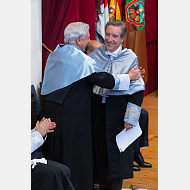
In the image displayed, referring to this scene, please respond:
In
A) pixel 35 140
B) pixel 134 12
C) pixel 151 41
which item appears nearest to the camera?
pixel 35 140

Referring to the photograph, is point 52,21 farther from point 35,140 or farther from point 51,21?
point 35,140

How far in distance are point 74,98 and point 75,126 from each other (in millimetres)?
Answer: 210

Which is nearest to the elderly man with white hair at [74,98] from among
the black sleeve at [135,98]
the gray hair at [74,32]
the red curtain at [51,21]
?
the gray hair at [74,32]

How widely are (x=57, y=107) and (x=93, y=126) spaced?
338 mm

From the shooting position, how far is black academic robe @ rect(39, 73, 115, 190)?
2.06m

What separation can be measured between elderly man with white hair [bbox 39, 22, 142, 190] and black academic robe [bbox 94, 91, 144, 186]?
0.60 ft

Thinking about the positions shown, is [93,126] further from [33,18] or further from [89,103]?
[33,18]

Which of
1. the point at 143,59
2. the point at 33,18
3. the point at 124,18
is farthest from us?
the point at 143,59

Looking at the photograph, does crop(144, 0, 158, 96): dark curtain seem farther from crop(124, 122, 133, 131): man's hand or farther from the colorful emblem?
crop(124, 122, 133, 131): man's hand

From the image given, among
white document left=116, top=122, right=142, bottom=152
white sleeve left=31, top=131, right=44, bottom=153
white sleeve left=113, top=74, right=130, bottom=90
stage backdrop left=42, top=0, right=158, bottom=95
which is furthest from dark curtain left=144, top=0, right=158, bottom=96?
white sleeve left=31, top=131, right=44, bottom=153

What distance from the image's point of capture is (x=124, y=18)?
4.91 meters

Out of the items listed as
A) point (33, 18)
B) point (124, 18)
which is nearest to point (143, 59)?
point (124, 18)

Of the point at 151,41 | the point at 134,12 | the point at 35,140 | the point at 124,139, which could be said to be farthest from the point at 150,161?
the point at 151,41

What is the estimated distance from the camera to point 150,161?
3.58m
